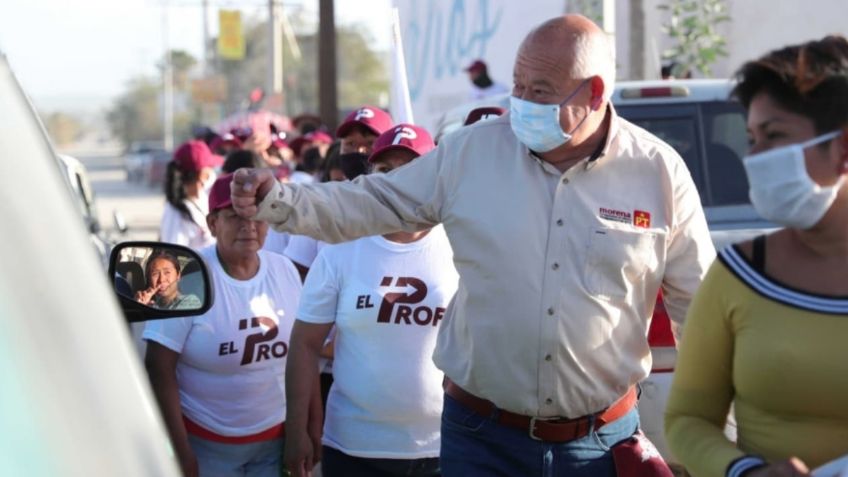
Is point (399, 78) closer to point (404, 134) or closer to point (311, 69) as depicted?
point (404, 134)

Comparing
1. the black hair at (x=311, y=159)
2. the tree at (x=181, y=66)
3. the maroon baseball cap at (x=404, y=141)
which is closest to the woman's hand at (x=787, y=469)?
the maroon baseball cap at (x=404, y=141)

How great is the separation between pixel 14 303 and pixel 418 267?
322 centimetres

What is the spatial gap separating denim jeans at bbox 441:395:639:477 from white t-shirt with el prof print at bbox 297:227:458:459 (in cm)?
A: 70

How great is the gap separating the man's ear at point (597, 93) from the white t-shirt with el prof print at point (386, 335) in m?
1.13

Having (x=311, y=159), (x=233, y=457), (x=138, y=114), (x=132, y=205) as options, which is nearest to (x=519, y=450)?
(x=233, y=457)

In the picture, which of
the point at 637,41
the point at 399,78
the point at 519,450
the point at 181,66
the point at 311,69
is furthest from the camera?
the point at 181,66

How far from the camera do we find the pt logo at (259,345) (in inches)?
205

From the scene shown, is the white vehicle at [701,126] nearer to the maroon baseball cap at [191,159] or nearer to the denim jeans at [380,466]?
the maroon baseball cap at [191,159]

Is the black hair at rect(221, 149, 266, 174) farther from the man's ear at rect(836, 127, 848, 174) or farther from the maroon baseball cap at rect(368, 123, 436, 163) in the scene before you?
the man's ear at rect(836, 127, 848, 174)

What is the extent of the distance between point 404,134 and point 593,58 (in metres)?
1.33

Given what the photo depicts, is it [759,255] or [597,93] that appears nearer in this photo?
[759,255]

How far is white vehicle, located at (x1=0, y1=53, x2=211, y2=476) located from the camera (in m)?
1.72

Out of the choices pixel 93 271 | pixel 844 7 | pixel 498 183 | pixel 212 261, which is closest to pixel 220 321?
pixel 212 261

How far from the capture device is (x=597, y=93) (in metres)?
4.04
